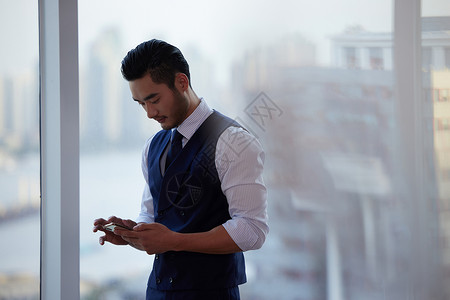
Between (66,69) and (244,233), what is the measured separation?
51.6 inches

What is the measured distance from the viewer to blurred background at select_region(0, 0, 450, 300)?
7.27 feet

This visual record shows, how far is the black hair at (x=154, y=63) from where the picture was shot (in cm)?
154

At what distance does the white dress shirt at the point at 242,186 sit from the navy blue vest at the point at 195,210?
41 millimetres

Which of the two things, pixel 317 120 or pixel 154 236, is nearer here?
pixel 154 236

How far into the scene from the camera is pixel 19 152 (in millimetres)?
2213

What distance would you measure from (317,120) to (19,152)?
4.59 feet

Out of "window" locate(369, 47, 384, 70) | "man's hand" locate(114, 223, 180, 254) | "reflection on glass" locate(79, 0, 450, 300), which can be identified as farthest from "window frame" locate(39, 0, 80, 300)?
"window" locate(369, 47, 384, 70)

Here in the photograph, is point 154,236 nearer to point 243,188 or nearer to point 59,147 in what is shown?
point 243,188

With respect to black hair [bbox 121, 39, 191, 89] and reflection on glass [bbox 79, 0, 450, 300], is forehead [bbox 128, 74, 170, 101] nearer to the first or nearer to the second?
black hair [bbox 121, 39, 191, 89]

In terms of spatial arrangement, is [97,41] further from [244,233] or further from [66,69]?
[244,233]

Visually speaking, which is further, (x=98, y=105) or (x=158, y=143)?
(x=98, y=105)

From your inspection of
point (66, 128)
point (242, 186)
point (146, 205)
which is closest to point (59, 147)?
point (66, 128)

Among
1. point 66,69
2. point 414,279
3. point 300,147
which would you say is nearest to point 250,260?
point 300,147

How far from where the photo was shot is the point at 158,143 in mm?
1702
